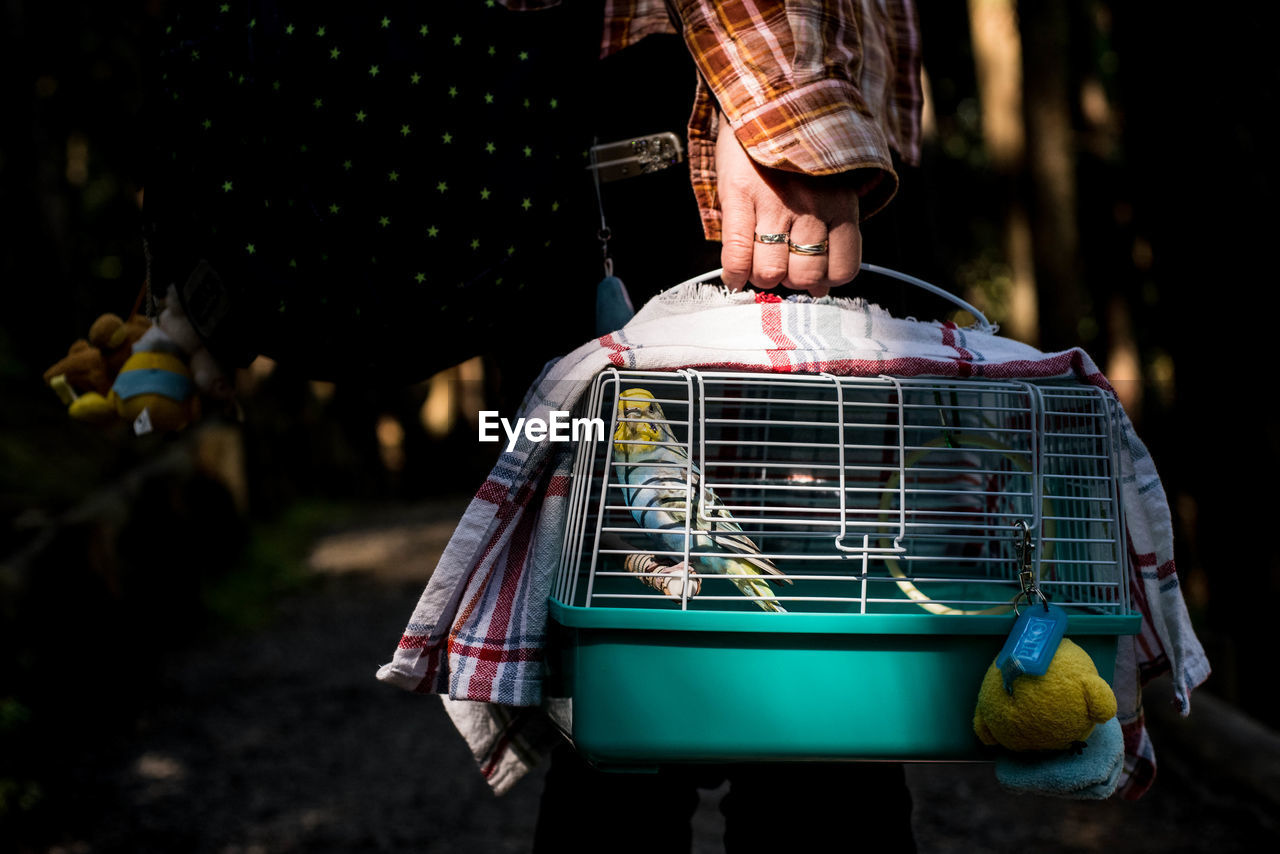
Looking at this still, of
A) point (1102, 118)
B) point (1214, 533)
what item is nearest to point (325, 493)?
point (1102, 118)

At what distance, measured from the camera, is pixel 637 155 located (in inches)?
50.6

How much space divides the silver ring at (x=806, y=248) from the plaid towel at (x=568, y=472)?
0.06 meters

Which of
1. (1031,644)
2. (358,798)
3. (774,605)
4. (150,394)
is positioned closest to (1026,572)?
(1031,644)

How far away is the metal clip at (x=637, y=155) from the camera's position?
128cm

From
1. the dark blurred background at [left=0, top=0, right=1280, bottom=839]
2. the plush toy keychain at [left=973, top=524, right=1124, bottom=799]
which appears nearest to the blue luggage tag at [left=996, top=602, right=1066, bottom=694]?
the plush toy keychain at [left=973, top=524, right=1124, bottom=799]

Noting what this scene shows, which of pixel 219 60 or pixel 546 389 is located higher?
pixel 219 60

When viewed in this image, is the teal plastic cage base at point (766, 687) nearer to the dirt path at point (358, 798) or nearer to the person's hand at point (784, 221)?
the person's hand at point (784, 221)

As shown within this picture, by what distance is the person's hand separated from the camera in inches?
45.0

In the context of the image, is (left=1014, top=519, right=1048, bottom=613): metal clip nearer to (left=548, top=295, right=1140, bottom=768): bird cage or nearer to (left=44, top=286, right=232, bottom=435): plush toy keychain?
(left=548, top=295, right=1140, bottom=768): bird cage

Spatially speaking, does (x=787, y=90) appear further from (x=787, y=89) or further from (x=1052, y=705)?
(x=1052, y=705)

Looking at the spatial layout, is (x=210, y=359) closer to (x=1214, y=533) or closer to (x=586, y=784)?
(x=586, y=784)

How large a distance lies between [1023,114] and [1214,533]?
311 centimetres

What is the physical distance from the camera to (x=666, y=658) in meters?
1.05

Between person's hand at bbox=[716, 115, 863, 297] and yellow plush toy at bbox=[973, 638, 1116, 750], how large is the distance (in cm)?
43
